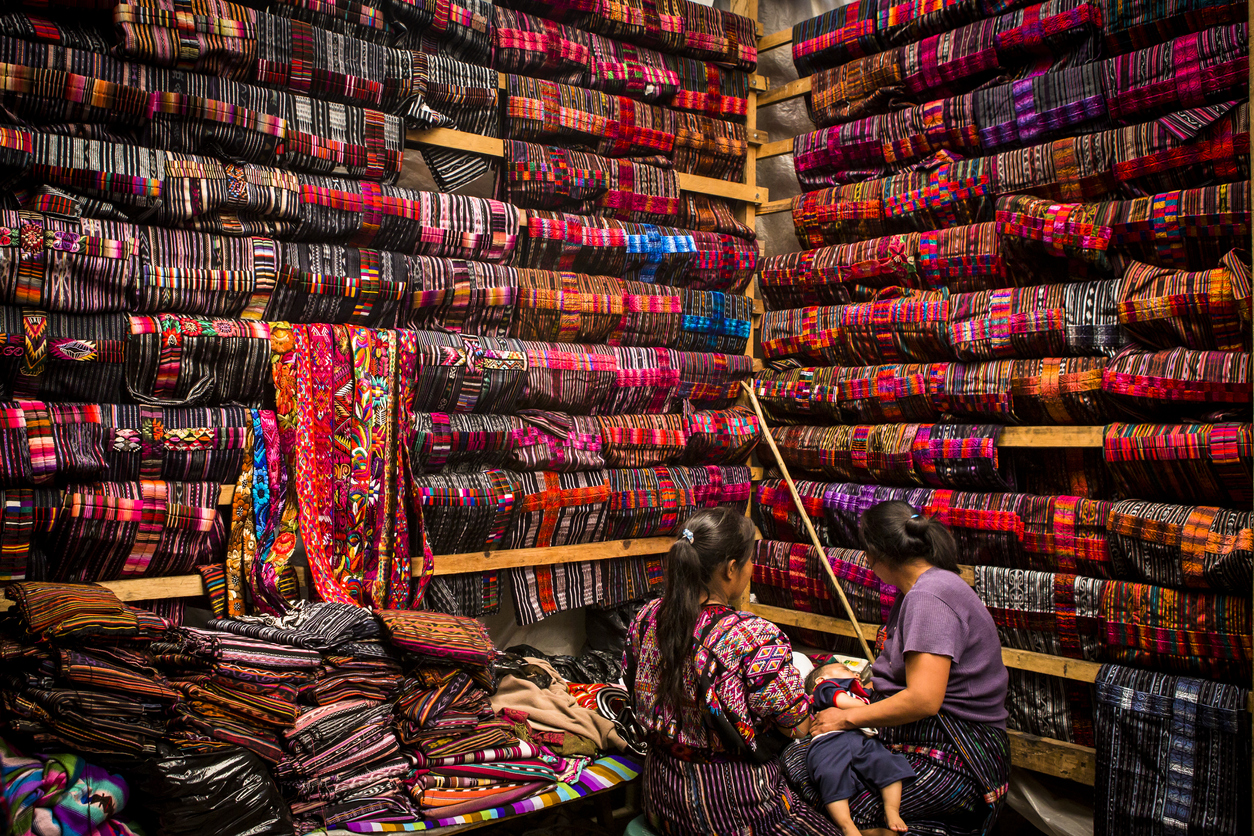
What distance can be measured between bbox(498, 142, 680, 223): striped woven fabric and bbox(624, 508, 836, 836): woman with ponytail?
5.78ft

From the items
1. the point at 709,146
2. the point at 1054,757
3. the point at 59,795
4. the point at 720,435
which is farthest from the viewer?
the point at 709,146

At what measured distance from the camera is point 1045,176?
330cm

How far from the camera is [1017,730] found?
3328 mm

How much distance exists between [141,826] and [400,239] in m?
1.88

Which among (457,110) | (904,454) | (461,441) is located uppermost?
(457,110)

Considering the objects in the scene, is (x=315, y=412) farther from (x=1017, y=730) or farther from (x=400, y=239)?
(x=1017, y=730)

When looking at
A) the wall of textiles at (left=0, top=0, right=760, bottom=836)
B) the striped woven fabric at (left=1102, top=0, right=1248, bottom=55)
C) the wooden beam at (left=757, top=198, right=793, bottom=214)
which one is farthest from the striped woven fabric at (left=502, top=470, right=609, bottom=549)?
the striped woven fabric at (left=1102, top=0, right=1248, bottom=55)

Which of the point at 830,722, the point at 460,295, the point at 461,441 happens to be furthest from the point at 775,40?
the point at 830,722

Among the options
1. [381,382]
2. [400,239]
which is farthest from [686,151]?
[381,382]

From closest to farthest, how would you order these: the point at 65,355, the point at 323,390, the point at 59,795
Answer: the point at 59,795 < the point at 65,355 < the point at 323,390

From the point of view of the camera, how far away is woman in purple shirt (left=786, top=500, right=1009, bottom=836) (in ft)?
7.73

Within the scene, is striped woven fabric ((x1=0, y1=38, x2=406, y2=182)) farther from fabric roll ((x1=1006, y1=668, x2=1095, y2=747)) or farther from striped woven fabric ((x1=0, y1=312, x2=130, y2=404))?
fabric roll ((x1=1006, y1=668, x2=1095, y2=747))

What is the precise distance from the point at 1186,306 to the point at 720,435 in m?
1.74

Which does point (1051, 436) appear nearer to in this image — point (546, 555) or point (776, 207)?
point (776, 207)
